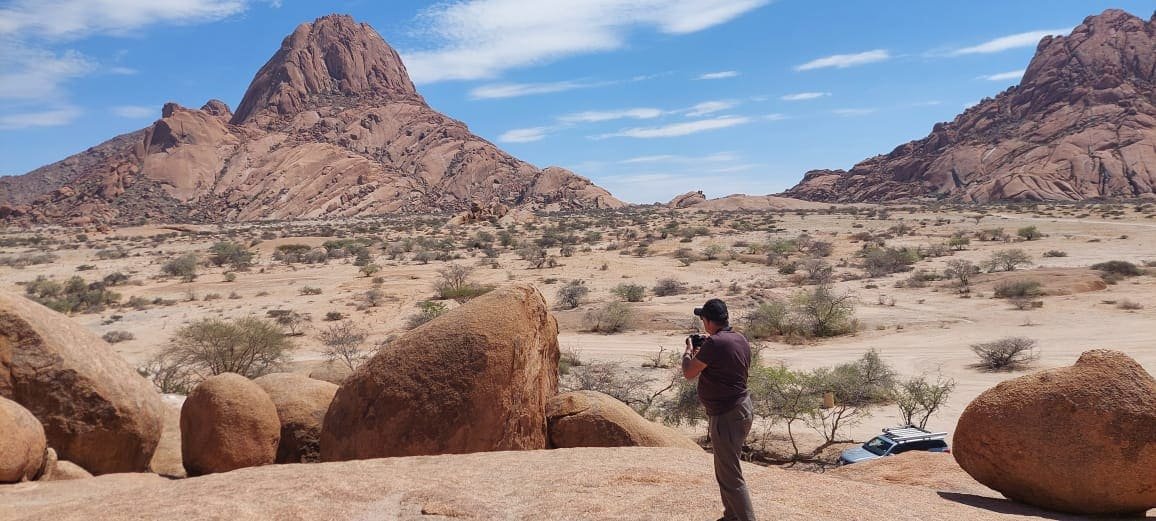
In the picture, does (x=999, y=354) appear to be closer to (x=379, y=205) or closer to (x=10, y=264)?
(x=10, y=264)

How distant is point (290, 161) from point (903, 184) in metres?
97.2

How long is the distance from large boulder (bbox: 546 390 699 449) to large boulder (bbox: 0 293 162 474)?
4.82m

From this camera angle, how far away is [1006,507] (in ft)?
20.0

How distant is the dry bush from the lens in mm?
17406

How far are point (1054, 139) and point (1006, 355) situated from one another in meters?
103

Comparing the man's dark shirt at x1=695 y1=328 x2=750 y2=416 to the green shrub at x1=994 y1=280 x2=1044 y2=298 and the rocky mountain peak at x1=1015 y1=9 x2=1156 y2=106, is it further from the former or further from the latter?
the rocky mountain peak at x1=1015 y1=9 x2=1156 y2=106

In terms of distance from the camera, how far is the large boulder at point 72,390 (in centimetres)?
762

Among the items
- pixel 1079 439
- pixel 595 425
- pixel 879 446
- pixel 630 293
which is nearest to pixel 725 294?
pixel 630 293

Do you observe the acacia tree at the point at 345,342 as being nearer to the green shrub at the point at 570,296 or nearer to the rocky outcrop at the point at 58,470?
the green shrub at the point at 570,296

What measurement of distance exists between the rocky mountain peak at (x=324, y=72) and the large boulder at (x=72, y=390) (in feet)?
428

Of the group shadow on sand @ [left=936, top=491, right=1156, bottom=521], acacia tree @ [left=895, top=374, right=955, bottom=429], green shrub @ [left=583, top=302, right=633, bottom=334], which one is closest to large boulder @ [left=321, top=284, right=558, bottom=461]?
shadow on sand @ [left=936, top=491, right=1156, bottom=521]

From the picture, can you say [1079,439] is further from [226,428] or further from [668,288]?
[668,288]

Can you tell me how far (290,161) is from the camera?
10750 centimetres

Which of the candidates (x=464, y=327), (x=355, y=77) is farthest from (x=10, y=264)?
(x=355, y=77)
